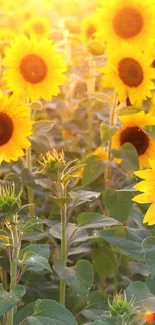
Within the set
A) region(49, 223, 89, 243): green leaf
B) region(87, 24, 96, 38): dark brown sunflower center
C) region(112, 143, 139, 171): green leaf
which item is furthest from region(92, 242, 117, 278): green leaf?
region(87, 24, 96, 38): dark brown sunflower center

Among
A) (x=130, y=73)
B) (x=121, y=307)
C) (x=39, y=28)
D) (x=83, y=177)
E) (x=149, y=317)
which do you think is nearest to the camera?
(x=121, y=307)

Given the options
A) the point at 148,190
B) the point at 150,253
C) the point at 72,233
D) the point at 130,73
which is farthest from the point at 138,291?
the point at 130,73

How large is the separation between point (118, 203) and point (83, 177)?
0.15 meters

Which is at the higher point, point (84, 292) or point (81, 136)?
point (81, 136)

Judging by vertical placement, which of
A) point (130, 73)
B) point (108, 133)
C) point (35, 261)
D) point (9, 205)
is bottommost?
point (35, 261)

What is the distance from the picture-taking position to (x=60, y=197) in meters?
1.54

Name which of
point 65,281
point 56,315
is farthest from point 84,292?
point 56,315

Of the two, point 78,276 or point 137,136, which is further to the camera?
point 137,136

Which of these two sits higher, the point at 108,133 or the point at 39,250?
the point at 108,133

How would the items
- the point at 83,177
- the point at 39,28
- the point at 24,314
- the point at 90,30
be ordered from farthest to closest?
1. the point at 39,28
2. the point at 90,30
3. the point at 83,177
4. the point at 24,314

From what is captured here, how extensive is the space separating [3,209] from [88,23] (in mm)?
1512

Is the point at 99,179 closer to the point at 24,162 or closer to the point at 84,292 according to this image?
the point at 24,162

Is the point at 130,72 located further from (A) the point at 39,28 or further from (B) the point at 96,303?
(A) the point at 39,28

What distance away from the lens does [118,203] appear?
1776mm
